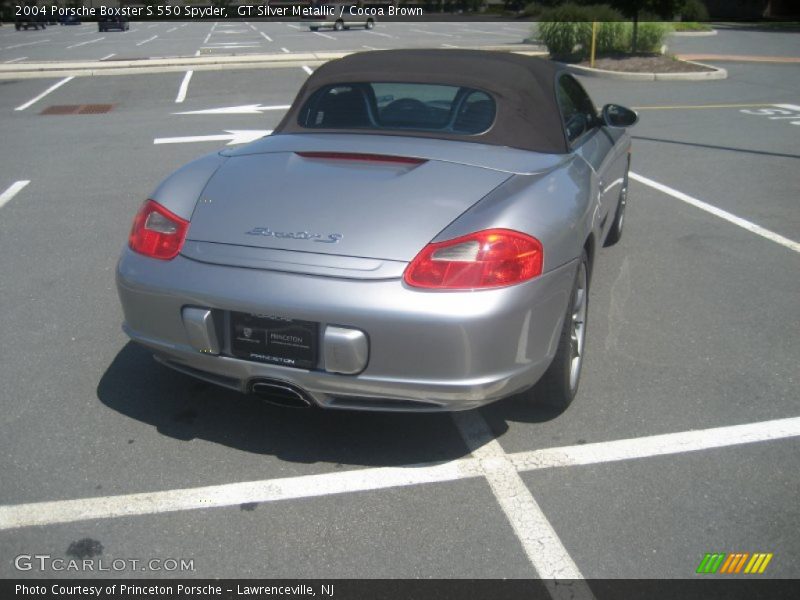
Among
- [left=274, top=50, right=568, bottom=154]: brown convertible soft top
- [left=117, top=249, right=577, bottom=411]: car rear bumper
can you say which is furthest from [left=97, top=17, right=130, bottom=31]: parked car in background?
[left=117, top=249, right=577, bottom=411]: car rear bumper

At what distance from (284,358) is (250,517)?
0.60m

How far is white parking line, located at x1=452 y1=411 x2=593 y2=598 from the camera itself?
2.72 m

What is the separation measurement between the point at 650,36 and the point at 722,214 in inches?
614

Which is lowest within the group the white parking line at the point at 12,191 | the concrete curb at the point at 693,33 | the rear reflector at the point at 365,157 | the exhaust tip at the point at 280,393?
the white parking line at the point at 12,191

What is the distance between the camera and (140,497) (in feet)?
10.3

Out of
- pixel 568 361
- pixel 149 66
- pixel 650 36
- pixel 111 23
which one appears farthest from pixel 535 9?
pixel 568 361

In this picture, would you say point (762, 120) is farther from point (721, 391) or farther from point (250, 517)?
point (250, 517)

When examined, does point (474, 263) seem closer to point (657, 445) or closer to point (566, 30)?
point (657, 445)

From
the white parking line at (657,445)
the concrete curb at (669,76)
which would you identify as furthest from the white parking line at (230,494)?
the concrete curb at (669,76)

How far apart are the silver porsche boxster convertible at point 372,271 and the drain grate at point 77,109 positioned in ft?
36.1

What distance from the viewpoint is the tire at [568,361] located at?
3.50 m

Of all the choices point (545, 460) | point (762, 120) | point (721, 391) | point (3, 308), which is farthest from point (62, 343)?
point (762, 120)

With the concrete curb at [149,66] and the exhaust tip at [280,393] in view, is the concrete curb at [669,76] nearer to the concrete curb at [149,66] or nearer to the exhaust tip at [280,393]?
the concrete curb at [149,66]
